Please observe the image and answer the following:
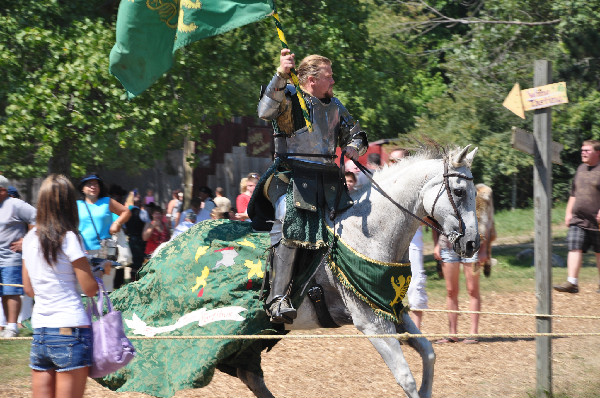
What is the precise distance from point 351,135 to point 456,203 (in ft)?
3.04

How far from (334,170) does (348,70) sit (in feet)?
30.7

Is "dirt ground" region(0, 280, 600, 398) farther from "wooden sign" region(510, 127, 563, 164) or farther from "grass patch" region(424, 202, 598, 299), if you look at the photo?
"grass patch" region(424, 202, 598, 299)

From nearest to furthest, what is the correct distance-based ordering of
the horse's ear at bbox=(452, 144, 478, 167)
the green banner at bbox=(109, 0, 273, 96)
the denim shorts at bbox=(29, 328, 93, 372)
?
the denim shorts at bbox=(29, 328, 93, 372) → the horse's ear at bbox=(452, 144, 478, 167) → the green banner at bbox=(109, 0, 273, 96)

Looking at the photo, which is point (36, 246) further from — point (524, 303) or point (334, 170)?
point (524, 303)

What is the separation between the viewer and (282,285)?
6105 millimetres

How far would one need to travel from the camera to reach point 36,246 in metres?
4.85

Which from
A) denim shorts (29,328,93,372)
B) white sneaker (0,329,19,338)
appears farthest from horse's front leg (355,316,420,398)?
white sneaker (0,329,19,338)

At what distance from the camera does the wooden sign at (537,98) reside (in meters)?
7.19

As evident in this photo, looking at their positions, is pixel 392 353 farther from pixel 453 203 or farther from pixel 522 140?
pixel 522 140

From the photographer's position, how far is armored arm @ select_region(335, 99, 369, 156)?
A: 625 centimetres

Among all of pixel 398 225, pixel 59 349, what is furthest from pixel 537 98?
pixel 59 349

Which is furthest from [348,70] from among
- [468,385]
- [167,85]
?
[468,385]

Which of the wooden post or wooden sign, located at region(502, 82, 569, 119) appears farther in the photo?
the wooden post

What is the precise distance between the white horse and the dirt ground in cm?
164
